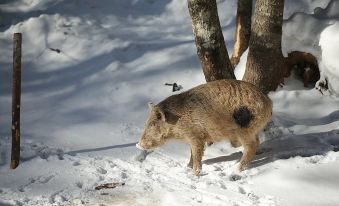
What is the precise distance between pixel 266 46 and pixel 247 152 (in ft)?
6.77

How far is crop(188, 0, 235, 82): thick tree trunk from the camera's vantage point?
6.65 meters

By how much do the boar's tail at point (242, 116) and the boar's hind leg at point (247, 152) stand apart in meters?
0.23

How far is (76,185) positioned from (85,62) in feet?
17.5

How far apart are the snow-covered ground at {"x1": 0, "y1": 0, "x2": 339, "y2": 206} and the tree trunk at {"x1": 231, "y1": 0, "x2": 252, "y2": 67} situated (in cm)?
65

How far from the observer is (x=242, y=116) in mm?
5824

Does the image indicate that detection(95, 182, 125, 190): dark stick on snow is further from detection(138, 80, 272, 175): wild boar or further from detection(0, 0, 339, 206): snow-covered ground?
detection(138, 80, 272, 175): wild boar

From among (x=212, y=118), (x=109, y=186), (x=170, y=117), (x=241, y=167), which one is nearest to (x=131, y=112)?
(x=170, y=117)

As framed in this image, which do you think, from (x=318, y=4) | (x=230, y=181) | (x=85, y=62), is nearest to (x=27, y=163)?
(x=230, y=181)

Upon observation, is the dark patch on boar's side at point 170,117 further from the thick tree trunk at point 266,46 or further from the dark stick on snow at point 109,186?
the thick tree trunk at point 266,46

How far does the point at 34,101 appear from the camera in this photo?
29.3ft

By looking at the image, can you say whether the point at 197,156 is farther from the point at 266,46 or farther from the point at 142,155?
the point at 266,46

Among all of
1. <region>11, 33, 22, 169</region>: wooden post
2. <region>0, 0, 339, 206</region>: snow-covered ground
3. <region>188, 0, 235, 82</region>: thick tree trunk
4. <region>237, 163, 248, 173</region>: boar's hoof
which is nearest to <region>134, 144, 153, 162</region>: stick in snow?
<region>0, 0, 339, 206</region>: snow-covered ground

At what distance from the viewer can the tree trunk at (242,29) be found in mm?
8906

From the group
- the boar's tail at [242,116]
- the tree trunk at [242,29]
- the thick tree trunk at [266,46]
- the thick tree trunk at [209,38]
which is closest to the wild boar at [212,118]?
the boar's tail at [242,116]
